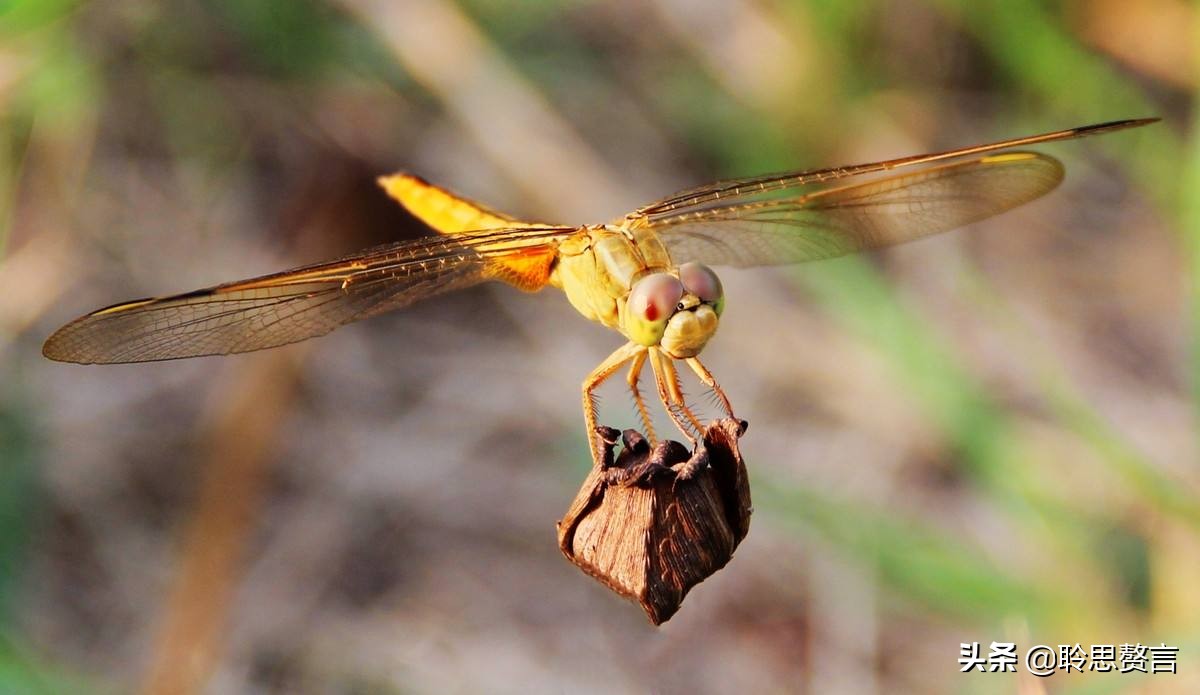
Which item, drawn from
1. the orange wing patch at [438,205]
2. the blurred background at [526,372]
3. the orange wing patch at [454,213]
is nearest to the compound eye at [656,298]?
the orange wing patch at [454,213]

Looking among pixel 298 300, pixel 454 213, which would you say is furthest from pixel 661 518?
pixel 454 213

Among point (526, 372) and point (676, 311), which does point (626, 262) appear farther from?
point (526, 372)

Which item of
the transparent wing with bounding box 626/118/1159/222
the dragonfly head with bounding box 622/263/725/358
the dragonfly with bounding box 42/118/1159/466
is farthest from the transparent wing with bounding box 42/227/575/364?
the dragonfly head with bounding box 622/263/725/358

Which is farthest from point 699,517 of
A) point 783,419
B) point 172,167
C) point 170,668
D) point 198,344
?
point 172,167

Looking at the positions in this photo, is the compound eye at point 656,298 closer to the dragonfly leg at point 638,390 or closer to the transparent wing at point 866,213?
the dragonfly leg at point 638,390

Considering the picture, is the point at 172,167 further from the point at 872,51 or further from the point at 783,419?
the point at 872,51

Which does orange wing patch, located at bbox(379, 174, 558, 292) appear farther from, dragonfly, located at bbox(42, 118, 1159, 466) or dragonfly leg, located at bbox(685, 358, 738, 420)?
dragonfly leg, located at bbox(685, 358, 738, 420)
